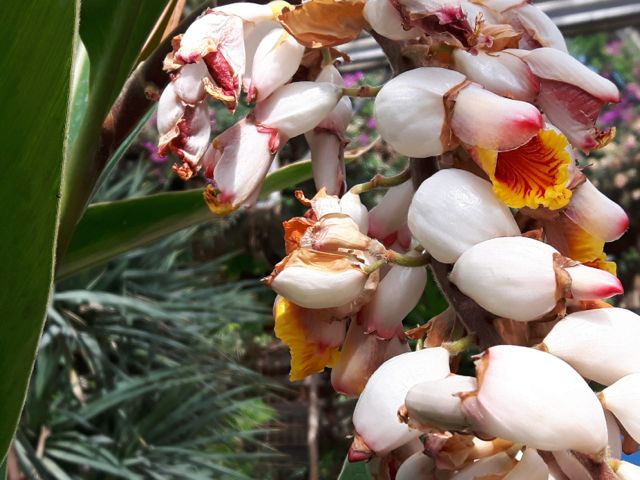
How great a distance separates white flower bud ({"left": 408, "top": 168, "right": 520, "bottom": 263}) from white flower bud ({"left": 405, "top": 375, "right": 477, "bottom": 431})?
55 mm

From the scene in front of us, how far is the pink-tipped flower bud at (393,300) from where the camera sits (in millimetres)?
329

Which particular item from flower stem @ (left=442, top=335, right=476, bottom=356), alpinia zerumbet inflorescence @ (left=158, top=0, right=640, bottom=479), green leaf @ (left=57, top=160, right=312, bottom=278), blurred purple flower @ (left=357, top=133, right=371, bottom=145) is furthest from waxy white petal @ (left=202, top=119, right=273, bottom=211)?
blurred purple flower @ (left=357, top=133, right=371, bottom=145)

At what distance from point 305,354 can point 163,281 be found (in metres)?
2.46

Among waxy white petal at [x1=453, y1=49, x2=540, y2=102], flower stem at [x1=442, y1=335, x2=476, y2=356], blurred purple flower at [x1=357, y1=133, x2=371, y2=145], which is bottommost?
blurred purple flower at [x1=357, y1=133, x2=371, y2=145]

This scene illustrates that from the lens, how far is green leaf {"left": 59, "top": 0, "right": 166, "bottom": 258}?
1.65 ft

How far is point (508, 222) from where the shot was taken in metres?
0.30

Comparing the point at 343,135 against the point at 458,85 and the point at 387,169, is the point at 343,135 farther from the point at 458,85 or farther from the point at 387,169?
the point at 387,169

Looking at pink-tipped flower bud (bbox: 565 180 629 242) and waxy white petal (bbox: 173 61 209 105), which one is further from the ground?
waxy white petal (bbox: 173 61 209 105)

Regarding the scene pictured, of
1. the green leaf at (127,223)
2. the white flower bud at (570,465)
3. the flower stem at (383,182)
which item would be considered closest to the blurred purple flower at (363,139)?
the green leaf at (127,223)

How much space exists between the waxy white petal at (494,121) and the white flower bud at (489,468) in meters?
0.10

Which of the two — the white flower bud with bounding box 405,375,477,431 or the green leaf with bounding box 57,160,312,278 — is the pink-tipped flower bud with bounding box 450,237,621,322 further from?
the green leaf with bounding box 57,160,312,278

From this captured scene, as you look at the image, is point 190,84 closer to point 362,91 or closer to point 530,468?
point 362,91

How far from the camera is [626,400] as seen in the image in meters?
0.27

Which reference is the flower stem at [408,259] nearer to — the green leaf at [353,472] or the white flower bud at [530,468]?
the white flower bud at [530,468]
